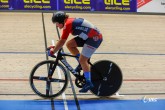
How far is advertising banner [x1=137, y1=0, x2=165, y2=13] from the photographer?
1616 cm

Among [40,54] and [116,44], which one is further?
[116,44]

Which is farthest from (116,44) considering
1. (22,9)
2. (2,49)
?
(22,9)

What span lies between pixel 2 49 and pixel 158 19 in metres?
8.03

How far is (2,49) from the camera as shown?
9.48 meters

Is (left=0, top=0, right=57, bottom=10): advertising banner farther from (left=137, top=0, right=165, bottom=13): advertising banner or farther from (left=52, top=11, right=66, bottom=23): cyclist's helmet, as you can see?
(left=52, top=11, right=66, bottom=23): cyclist's helmet

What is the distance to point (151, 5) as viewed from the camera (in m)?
16.2

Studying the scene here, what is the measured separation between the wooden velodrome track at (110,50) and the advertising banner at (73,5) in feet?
1.55

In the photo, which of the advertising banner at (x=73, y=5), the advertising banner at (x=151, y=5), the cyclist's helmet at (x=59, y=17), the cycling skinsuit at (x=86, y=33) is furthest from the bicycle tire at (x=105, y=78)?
the advertising banner at (x=151, y=5)

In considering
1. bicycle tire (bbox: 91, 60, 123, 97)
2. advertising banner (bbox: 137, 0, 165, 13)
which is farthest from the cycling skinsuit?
advertising banner (bbox: 137, 0, 165, 13)

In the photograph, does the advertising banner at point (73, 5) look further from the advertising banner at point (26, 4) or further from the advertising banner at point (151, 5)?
the advertising banner at point (151, 5)

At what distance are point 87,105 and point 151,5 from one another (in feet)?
36.8

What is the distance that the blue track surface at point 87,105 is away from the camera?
5.69m

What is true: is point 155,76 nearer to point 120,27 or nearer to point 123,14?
point 120,27

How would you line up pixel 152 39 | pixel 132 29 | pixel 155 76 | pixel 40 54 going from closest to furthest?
pixel 155 76, pixel 40 54, pixel 152 39, pixel 132 29
